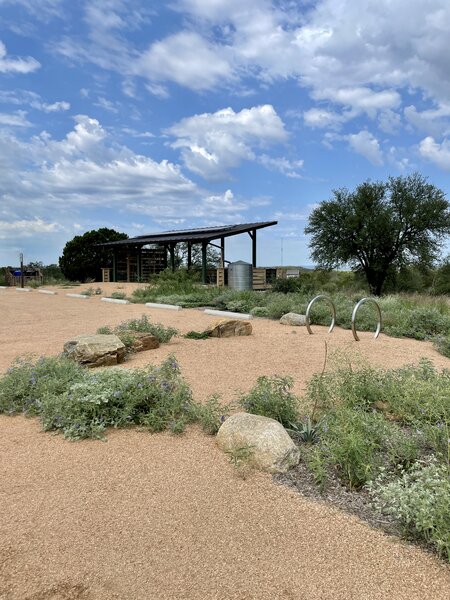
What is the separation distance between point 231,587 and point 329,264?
72.6 ft

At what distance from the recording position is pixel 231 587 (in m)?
2.08

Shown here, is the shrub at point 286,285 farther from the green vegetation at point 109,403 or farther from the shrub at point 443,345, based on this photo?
the green vegetation at point 109,403

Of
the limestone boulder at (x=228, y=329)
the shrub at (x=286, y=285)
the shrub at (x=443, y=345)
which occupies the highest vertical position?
the shrub at (x=286, y=285)

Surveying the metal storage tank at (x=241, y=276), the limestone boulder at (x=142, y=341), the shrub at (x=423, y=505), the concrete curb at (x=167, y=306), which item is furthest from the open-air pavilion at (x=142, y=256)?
the shrub at (x=423, y=505)

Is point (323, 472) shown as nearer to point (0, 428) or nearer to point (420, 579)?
point (420, 579)

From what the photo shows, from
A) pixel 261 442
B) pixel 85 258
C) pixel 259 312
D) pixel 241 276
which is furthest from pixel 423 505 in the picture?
pixel 85 258

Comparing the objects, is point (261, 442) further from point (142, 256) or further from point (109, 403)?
point (142, 256)

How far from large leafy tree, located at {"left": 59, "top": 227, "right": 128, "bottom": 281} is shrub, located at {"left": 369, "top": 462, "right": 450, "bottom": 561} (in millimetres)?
30445

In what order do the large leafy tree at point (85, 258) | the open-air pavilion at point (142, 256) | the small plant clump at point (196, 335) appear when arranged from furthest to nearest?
the large leafy tree at point (85, 258) → the open-air pavilion at point (142, 256) → the small plant clump at point (196, 335)

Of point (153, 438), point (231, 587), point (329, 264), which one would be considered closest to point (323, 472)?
point (231, 587)

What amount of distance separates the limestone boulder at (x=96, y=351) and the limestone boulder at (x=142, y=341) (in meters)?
0.63

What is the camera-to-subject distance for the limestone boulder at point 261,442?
10.5ft

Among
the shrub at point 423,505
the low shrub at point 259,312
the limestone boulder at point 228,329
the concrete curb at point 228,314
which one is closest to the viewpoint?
the shrub at point 423,505

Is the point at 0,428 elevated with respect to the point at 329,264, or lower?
lower
